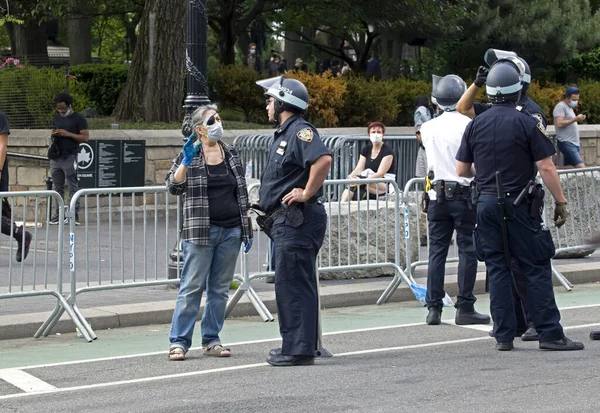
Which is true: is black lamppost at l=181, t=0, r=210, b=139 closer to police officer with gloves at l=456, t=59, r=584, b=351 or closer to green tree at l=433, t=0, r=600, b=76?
police officer with gloves at l=456, t=59, r=584, b=351

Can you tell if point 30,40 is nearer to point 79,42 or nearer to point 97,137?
point 79,42

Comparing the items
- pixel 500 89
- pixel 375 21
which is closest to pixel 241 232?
pixel 500 89

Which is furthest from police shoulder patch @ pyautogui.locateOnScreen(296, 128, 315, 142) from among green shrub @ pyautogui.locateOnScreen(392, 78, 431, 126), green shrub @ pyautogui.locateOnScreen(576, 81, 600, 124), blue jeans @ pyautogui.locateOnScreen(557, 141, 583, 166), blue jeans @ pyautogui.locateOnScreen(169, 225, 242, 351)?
green shrub @ pyautogui.locateOnScreen(576, 81, 600, 124)

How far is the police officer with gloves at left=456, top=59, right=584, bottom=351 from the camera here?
A: 316 inches

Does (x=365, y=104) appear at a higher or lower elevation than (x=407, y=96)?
lower

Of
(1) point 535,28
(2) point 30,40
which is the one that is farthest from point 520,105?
(2) point 30,40

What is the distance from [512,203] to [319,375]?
1.79m

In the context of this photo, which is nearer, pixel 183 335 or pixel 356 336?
pixel 183 335

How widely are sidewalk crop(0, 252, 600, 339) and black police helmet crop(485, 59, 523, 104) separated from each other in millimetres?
2934

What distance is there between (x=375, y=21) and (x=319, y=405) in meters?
19.2

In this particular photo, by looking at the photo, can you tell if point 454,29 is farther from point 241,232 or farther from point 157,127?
point 241,232

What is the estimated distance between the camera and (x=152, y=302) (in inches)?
408

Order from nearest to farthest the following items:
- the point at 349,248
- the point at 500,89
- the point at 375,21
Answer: the point at 500,89 < the point at 349,248 < the point at 375,21

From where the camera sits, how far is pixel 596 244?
6.57 metres
